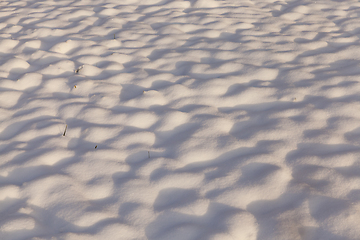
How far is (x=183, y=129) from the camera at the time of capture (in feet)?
6.22

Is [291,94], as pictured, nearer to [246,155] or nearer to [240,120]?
[240,120]

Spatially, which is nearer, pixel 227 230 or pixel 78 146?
pixel 227 230

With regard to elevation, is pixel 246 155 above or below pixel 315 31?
below

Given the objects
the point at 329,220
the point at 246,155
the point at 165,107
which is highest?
the point at 165,107

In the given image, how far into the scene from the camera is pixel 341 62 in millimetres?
2443

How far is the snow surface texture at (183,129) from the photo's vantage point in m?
1.39

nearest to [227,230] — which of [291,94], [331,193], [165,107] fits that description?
[331,193]

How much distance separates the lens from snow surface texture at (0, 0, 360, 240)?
1391mm

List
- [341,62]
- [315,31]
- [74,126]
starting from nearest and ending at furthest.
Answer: [74,126] < [341,62] < [315,31]

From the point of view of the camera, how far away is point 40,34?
3072 millimetres

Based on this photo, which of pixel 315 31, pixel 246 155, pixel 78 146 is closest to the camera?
pixel 246 155

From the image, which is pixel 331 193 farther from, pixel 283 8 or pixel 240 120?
pixel 283 8

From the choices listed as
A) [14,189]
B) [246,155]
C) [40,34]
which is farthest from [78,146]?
[40,34]

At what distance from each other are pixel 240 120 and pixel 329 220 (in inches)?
31.8
